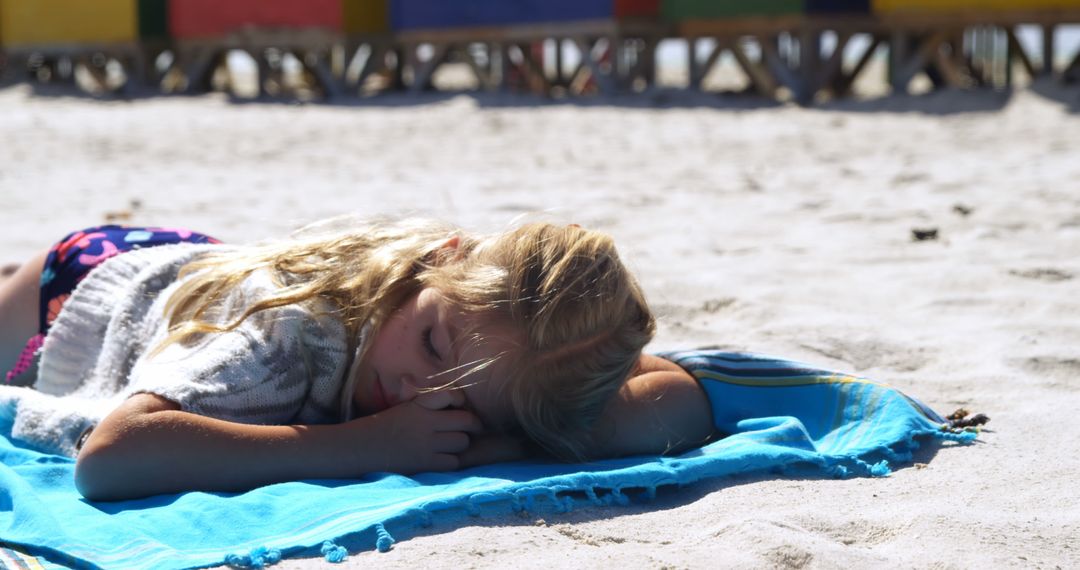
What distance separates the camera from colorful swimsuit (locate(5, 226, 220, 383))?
10.3ft

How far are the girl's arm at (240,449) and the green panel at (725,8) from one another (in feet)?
33.6

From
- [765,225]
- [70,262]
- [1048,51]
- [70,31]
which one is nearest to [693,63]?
[1048,51]

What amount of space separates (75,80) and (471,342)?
16.8 meters

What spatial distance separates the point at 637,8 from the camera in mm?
13172

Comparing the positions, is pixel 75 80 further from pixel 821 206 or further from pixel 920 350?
pixel 920 350

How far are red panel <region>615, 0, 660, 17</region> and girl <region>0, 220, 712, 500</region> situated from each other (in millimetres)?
10525

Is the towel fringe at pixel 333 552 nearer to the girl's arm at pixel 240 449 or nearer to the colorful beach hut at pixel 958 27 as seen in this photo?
the girl's arm at pixel 240 449

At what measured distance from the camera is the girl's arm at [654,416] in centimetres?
266

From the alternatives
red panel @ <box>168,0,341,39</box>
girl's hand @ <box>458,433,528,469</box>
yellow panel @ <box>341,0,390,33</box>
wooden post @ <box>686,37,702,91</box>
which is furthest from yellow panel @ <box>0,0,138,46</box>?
girl's hand @ <box>458,433,528,469</box>

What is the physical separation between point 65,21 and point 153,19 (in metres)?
1.36

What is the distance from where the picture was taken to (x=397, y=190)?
6758 millimetres

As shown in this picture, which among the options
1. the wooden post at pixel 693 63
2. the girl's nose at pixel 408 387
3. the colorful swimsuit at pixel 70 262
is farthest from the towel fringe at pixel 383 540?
the wooden post at pixel 693 63

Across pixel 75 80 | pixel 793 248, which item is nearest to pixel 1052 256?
pixel 793 248

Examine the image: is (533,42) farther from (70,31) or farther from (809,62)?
(70,31)
